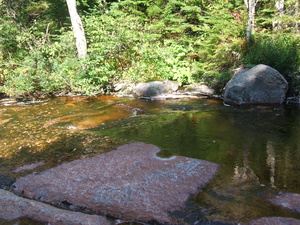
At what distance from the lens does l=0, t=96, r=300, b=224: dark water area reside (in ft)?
9.50

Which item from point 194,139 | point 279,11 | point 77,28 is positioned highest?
point 279,11

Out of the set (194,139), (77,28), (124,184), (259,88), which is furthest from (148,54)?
(124,184)

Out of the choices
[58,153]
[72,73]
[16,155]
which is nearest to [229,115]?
[58,153]

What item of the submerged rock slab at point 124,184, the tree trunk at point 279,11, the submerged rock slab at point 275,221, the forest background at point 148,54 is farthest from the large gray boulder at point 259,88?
the submerged rock slab at point 275,221

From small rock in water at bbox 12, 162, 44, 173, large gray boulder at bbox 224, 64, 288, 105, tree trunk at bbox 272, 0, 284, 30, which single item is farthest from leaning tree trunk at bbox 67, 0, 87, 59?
tree trunk at bbox 272, 0, 284, 30

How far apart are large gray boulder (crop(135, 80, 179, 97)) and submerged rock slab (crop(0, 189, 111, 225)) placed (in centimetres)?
737

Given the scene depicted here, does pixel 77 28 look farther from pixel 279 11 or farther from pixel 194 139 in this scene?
pixel 279 11

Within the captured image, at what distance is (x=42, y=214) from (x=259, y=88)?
7.54m

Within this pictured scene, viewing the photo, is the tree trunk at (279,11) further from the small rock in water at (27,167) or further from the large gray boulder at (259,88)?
the small rock in water at (27,167)

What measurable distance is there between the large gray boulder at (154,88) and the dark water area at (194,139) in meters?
0.99

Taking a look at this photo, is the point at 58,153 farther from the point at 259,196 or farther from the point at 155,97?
the point at 155,97

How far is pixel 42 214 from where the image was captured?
2.52m

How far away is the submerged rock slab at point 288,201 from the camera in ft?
8.70

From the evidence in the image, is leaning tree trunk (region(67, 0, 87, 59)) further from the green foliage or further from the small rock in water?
the small rock in water
